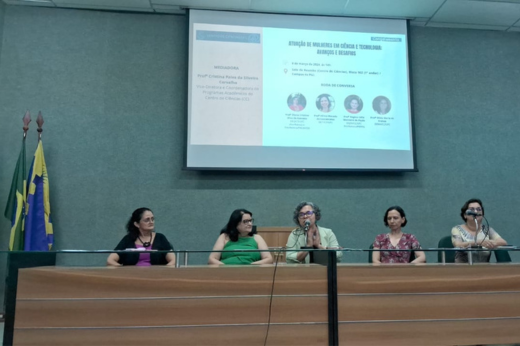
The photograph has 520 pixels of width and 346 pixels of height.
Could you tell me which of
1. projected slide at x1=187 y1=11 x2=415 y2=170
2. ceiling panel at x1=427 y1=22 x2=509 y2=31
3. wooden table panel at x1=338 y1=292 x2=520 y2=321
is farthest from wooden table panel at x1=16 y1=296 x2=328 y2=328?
ceiling panel at x1=427 y1=22 x2=509 y2=31

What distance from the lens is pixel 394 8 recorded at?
13.3 feet

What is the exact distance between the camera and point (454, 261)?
2133mm

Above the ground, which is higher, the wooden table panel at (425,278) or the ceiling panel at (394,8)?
the ceiling panel at (394,8)

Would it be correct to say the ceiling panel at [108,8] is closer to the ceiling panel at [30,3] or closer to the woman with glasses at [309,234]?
the ceiling panel at [30,3]

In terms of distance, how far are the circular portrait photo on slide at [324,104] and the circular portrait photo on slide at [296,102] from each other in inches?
5.4

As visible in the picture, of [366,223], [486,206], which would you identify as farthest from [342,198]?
[486,206]

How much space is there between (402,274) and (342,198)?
2.08 m

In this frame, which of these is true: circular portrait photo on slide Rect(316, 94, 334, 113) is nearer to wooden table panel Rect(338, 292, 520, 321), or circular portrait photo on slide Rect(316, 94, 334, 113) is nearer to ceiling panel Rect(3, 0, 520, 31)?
ceiling panel Rect(3, 0, 520, 31)

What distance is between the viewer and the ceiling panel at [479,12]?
3.97 meters

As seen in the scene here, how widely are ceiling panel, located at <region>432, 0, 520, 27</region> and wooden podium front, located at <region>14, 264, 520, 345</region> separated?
292cm

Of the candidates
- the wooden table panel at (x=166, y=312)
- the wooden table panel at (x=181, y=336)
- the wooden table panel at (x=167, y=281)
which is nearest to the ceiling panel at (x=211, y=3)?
the wooden table panel at (x=167, y=281)

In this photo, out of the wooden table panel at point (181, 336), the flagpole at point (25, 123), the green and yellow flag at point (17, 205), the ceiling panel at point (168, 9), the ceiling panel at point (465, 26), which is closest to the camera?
the wooden table panel at point (181, 336)

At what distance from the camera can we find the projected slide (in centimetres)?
393

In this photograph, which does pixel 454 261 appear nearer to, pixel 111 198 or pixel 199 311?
pixel 199 311
